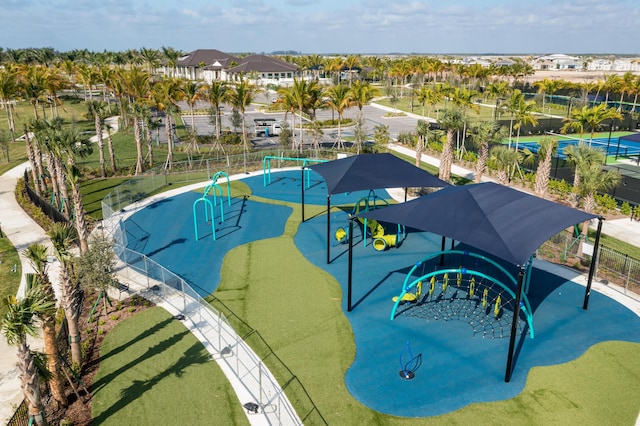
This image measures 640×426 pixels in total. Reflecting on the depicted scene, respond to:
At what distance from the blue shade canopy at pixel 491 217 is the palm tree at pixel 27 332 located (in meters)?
12.5

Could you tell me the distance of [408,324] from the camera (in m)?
19.0

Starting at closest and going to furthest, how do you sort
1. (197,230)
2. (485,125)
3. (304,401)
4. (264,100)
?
1. (304,401)
2. (197,230)
3. (485,125)
4. (264,100)

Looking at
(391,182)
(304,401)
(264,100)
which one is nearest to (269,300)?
(304,401)

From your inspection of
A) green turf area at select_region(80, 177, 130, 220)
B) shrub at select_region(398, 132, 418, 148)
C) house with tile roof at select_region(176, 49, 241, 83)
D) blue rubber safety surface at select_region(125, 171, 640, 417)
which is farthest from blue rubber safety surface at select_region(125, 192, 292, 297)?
house with tile roof at select_region(176, 49, 241, 83)

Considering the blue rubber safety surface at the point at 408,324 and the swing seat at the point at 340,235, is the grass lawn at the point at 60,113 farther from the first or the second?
the swing seat at the point at 340,235

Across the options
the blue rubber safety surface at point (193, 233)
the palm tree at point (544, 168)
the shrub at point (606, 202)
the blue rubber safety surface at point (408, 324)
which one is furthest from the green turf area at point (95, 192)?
the shrub at point (606, 202)

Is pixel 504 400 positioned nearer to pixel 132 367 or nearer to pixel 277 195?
pixel 132 367

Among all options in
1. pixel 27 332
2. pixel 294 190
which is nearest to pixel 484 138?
pixel 294 190

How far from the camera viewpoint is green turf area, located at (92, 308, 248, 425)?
556 inches

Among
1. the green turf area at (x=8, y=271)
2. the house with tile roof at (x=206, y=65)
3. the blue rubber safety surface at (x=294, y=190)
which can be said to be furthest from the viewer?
the house with tile roof at (x=206, y=65)

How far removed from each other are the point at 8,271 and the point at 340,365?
60.6ft

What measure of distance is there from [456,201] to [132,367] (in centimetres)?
1346

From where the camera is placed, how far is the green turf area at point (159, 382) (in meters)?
14.1

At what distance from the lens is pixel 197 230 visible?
28.9 metres
